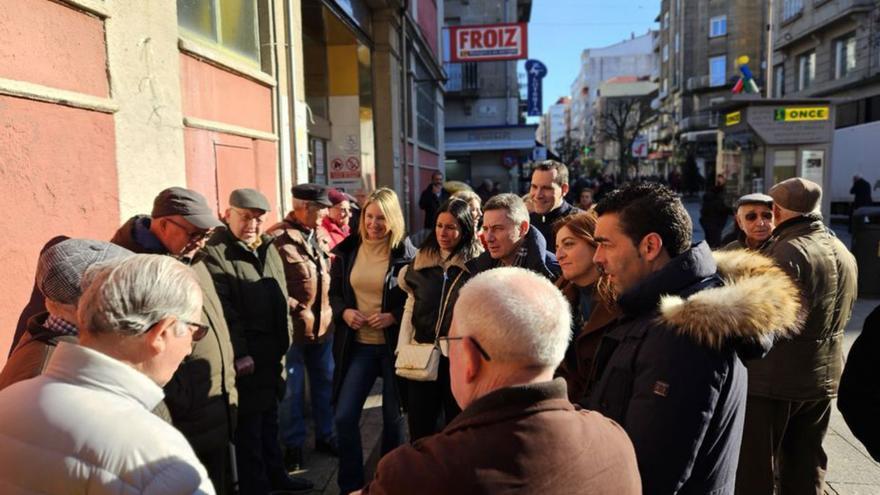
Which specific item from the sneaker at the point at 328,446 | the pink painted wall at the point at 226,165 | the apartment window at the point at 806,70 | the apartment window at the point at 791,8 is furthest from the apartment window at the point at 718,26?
the sneaker at the point at 328,446

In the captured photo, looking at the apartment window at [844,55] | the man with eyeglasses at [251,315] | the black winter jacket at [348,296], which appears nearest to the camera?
the man with eyeglasses at [251,315]

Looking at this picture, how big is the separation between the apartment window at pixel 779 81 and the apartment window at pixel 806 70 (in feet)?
5.84

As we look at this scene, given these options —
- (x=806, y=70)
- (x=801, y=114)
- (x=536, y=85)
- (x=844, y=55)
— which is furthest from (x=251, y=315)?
(x=806, y=70)

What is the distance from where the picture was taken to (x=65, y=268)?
197 cm

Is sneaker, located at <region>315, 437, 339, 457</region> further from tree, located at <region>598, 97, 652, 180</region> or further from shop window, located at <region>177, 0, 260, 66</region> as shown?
tree, located at <region>598, 97, 652, 180</region>

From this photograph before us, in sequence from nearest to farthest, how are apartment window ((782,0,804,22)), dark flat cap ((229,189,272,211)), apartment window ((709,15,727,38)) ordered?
dark flat cap ((229,189,272,211)) < apartment window ((782,0,804,22)) < apartment window ((709,15,727,38))

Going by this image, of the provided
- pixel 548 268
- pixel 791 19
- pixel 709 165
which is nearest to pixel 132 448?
pixel 548 268

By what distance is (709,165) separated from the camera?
54406 millimetres

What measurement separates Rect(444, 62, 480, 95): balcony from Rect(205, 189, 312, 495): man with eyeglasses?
27.8 m

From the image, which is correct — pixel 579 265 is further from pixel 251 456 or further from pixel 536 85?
pixel 536 85

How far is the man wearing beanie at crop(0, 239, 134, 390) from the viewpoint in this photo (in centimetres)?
182

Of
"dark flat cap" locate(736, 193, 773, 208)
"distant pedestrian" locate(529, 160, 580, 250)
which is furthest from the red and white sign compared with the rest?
"dark flat cap" locate(736, 193, 773, 208)

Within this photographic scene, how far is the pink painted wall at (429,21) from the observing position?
15.8 m

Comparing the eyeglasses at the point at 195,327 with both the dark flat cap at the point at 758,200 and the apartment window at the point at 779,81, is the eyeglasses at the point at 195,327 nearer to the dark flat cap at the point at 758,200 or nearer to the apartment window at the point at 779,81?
the dark flat cap at the point at 758,200
